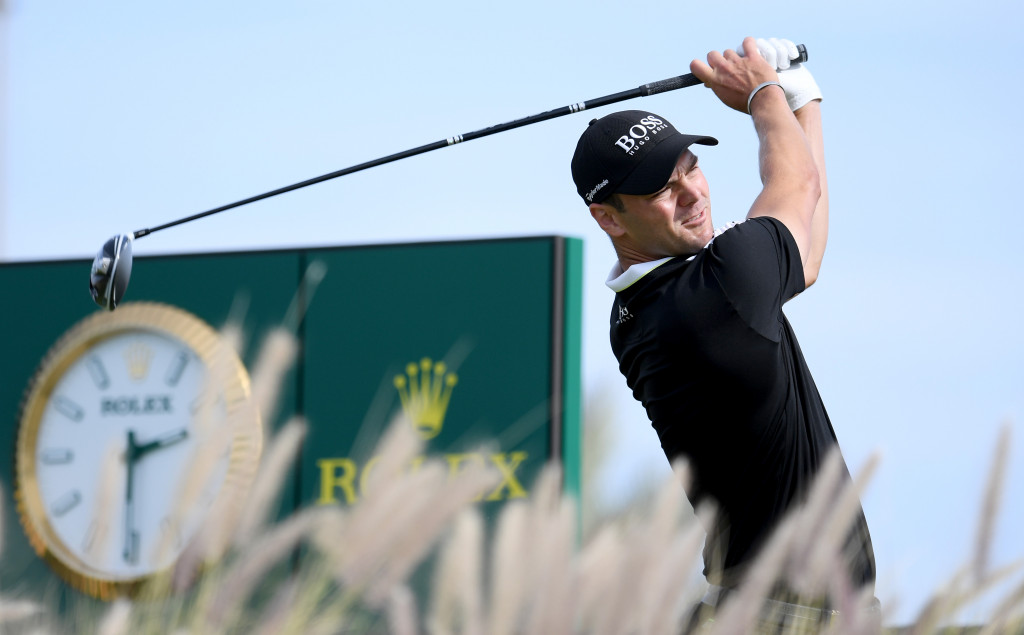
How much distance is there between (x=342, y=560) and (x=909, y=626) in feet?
3.15

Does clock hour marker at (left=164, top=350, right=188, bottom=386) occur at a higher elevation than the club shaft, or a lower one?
lower

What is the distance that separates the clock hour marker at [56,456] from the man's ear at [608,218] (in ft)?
17.6

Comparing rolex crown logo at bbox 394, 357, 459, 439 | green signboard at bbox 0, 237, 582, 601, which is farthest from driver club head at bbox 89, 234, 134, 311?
rolex crown logo at bbox 394, 357, 459, 439

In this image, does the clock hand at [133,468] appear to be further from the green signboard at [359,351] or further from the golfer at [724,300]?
the golfer at [724,300]

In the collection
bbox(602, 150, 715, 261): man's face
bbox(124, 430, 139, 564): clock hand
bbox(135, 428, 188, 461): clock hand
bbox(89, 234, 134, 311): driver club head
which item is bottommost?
bbox(124, 430, 139, 564): clock hand

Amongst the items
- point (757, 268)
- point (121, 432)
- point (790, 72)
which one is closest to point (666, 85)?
point (790, 72)

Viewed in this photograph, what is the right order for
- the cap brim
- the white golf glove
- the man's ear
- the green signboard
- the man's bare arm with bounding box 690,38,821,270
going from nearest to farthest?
the man's bare arm with bounding box 690,38,821,270 → the cap brim → the man's ear → the white golf glove → the green signboard

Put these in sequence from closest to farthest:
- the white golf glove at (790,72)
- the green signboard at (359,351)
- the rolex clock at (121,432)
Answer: the white golf glove at (790,72), the green signboard at (359,351), the rolex clock at (121,432)

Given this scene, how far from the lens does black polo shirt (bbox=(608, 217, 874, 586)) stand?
2.60m

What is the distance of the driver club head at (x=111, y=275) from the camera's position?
3314 mm

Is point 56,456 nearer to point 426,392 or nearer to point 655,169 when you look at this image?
point 426,392

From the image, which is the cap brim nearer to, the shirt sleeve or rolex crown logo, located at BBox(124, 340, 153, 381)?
the shirt sleeve

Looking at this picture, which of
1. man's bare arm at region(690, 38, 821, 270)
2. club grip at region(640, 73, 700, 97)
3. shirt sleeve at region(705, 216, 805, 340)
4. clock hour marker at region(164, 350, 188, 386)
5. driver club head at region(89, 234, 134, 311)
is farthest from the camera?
clock hour marker at region(164, 350, 188, 386)

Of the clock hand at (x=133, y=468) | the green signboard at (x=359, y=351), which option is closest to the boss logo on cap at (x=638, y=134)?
the green signboard at (x=359, y=351)
